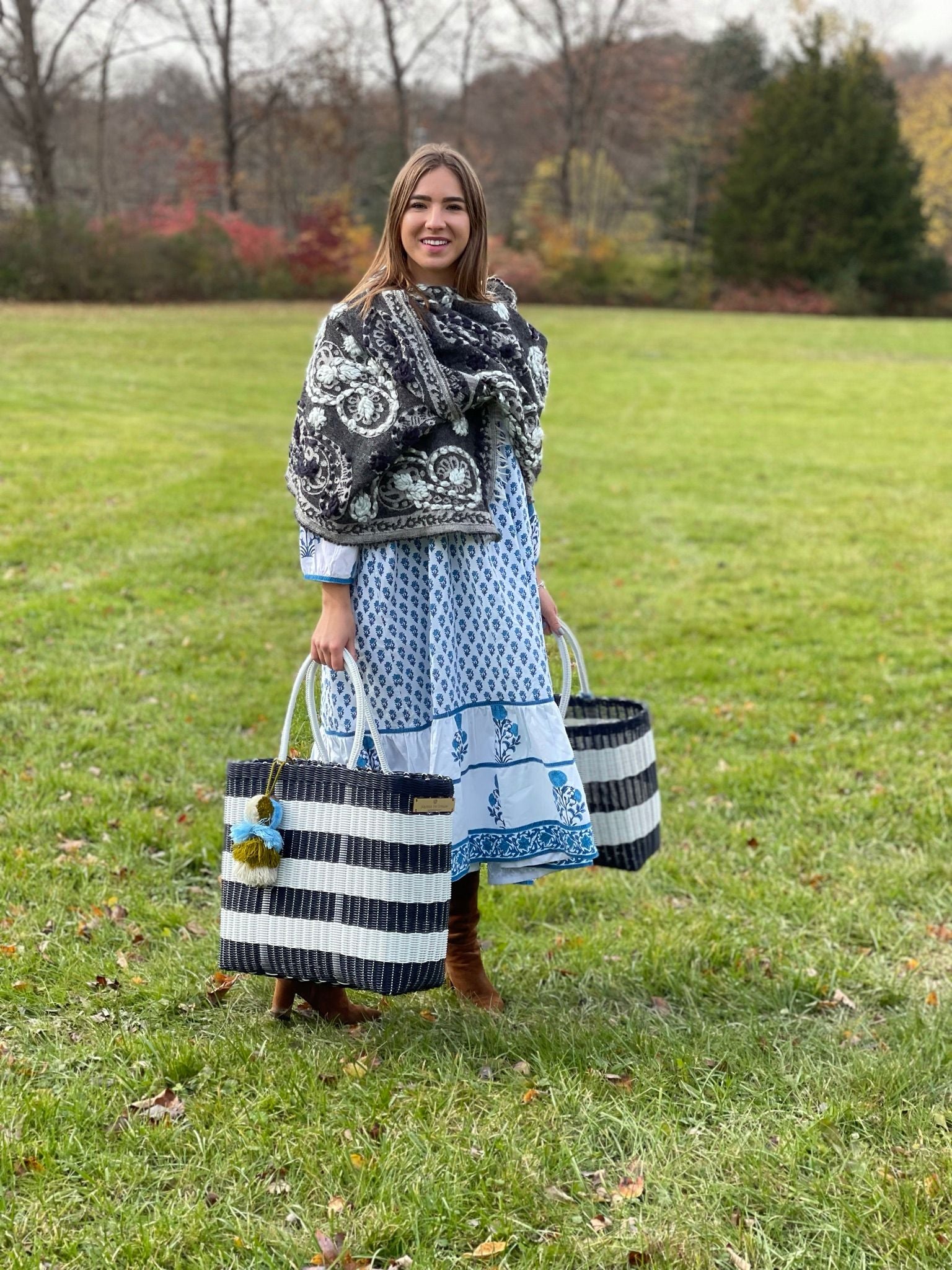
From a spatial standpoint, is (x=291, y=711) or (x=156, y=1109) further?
(x=291, y=711)

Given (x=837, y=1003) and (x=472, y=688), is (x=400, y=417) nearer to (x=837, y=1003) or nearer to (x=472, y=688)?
(x=472, y=688)

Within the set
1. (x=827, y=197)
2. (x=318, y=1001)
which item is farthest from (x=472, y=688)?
(x=827, y=197)

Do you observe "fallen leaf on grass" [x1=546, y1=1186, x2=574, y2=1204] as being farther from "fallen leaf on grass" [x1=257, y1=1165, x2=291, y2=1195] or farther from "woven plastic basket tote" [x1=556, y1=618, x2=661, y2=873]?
"woven plastic basket tote" [x1=556, y1=618, x2=661, y2=873]

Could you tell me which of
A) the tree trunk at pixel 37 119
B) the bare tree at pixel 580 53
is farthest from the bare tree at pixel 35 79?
the bare tree at pixel 580 53

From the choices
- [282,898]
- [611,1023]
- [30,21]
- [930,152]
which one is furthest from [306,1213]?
[930,152]

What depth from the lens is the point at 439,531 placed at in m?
2.74

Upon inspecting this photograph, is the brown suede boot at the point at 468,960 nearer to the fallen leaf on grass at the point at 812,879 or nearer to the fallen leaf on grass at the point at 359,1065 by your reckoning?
the fallen leaf on grass at the point at 359,1065

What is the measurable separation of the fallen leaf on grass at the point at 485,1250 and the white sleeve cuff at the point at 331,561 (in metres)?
1.41

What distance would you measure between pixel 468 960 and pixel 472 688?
2.51 ft

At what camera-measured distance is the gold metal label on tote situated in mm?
2518

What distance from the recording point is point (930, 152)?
40.0 meters

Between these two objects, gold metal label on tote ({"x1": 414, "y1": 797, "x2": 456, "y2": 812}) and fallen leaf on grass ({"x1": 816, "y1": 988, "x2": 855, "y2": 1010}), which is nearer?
gold metal label on tote ({"x1": 414, "y1": 797, "x2": 456, "y2": 812})

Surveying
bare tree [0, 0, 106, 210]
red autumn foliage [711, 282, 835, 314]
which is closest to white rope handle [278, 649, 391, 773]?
bare tree [0, 0, 106, 210]

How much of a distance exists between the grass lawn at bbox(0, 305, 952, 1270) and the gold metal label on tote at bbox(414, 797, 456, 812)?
649 millimetres
